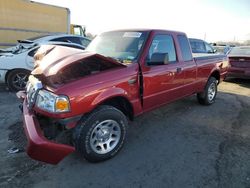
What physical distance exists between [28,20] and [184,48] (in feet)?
25.4

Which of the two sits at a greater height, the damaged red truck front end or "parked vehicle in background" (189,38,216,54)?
"parked vehicle in background" (189,38,216,54)

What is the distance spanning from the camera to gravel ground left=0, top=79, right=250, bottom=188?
2.98 m

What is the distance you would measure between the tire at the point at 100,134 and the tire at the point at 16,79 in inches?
175

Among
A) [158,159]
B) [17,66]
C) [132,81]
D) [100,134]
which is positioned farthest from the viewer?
[17,66]

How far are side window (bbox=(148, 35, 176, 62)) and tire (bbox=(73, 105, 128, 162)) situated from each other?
47.9 inches

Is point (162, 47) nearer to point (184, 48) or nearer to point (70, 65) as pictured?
point (184, 48)

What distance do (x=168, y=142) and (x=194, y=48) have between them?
8.78 meters

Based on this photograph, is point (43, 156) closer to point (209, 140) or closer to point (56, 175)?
point (56, 175)

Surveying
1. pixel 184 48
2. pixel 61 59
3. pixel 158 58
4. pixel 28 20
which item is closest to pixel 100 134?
pixel 61 59

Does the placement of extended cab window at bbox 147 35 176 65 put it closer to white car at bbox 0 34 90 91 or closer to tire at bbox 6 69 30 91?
white car at bbox 0 34 90 91

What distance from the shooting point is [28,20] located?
1012cm

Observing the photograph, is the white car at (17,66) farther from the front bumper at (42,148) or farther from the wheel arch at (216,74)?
the front bumper at (42,148)

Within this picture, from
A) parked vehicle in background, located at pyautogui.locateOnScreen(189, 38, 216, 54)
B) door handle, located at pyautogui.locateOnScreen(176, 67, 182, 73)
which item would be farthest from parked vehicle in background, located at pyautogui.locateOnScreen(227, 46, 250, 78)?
door handle, located at pyautogui.locateOnScreen(176, 67, 182, 73)

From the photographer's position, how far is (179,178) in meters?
3.05
